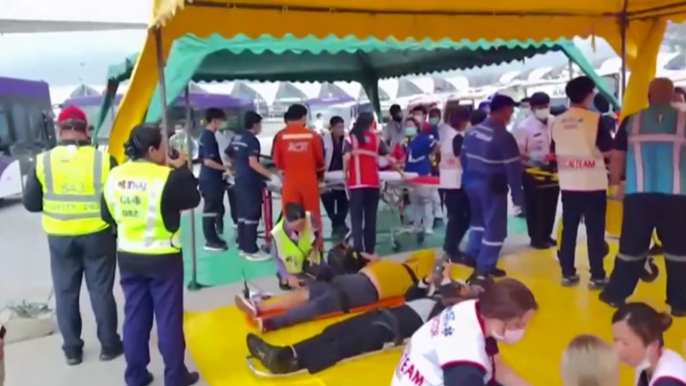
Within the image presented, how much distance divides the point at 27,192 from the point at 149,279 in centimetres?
105

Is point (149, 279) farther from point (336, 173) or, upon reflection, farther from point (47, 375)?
point (336, 173)

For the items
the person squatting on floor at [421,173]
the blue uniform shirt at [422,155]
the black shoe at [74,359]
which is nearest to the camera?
the black shoe at [74,359]

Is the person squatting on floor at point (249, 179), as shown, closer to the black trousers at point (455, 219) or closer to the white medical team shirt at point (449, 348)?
the black trousers at point (455, 219)

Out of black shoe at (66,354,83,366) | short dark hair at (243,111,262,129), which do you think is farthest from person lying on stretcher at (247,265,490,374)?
short dark hair at (243,111,262,129)

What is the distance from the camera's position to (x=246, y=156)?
6527mm

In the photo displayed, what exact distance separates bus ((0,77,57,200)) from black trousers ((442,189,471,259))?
8791 mm

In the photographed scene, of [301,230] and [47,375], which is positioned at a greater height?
[301,230]

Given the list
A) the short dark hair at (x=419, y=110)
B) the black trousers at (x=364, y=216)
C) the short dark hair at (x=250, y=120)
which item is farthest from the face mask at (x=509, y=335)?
the short dark hair at (x=419, y=110)

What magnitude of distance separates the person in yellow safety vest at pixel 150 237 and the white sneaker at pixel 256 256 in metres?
3.05

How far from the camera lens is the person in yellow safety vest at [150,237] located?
3275 mm

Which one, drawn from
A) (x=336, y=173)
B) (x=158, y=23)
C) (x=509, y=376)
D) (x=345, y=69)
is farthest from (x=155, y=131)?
(x=345, y=69)

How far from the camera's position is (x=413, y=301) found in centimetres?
386

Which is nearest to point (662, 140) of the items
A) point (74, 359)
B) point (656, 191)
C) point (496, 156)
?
point (656, 191)

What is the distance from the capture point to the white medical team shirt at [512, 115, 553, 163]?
650 cm
